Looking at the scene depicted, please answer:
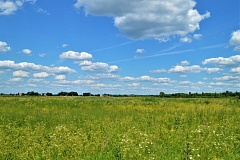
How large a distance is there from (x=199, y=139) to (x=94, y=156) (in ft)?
10.7

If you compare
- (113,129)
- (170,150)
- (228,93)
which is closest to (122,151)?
(170,150)

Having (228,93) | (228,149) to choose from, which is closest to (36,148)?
(228,149)

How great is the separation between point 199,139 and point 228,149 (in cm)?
95

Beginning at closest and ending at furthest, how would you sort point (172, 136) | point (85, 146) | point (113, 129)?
point (85, 146) → point (172, 136) → point (113, 129)

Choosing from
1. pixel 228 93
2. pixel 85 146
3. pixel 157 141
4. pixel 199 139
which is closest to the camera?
pixel 85 146

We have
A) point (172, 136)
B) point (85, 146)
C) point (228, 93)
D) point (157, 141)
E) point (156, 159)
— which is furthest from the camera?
point (228, 93)

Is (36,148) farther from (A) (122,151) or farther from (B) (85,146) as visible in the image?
(A) (122,151)

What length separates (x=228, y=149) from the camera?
807 cm

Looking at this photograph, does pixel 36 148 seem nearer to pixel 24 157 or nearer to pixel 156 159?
pixel 24 157

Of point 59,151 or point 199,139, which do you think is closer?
point 59,151

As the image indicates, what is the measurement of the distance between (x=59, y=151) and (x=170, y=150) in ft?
10.0

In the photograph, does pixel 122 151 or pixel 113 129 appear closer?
pixel 122 151

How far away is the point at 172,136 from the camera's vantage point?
33.6 feet

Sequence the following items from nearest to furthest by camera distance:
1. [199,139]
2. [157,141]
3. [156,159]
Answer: [156,159], [199,139], [157,141]
